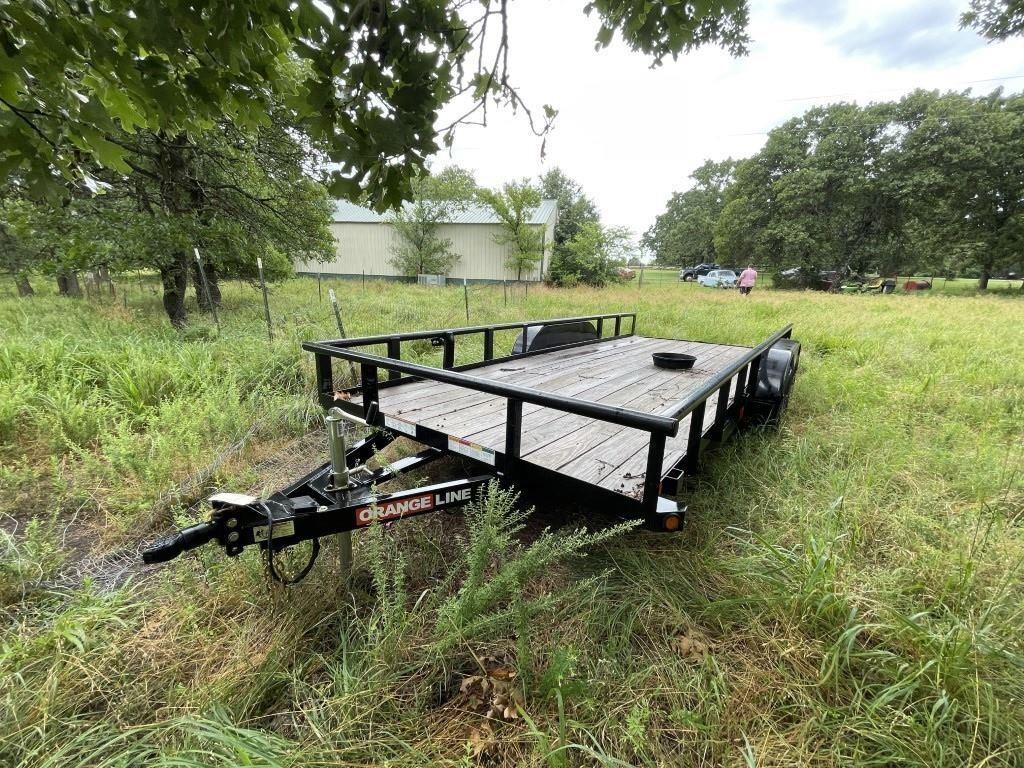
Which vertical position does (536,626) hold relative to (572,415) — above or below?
below

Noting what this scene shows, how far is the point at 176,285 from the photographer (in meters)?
7.89

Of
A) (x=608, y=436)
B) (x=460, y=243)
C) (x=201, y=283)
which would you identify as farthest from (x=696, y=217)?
(x=608, y=436)

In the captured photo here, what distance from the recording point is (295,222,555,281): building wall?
2444 centimetres

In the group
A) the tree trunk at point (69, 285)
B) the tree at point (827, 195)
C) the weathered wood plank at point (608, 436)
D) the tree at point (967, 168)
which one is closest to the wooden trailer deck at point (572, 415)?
the weathered wood plank at point (608, 436)

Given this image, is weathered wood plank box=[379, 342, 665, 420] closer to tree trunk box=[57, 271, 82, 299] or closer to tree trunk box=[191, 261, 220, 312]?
tree trunk box=[191, 261, 220, 312]

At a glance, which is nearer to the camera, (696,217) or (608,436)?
(608,436)

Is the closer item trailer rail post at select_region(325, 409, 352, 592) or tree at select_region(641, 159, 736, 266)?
trailer rail post at select_region(325, 409, 352, 592)

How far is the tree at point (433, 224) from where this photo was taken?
24000 millimetres

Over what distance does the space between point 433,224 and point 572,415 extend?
24465 millimetres

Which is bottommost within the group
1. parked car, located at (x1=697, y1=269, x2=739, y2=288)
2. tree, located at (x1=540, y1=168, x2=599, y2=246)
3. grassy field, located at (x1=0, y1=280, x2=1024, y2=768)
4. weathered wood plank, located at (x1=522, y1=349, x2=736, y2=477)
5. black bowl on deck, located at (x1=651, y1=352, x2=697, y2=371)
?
grassy field, located at (x1=0, y1=280, x2=1024, y2=768)

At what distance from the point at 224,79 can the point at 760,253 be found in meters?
32.5

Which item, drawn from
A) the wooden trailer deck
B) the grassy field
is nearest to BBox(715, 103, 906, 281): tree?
the wooden trailer deck

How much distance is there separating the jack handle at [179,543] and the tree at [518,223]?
72.0 ft

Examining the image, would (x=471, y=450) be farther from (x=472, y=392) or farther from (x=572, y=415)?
(x=472, y=392)
